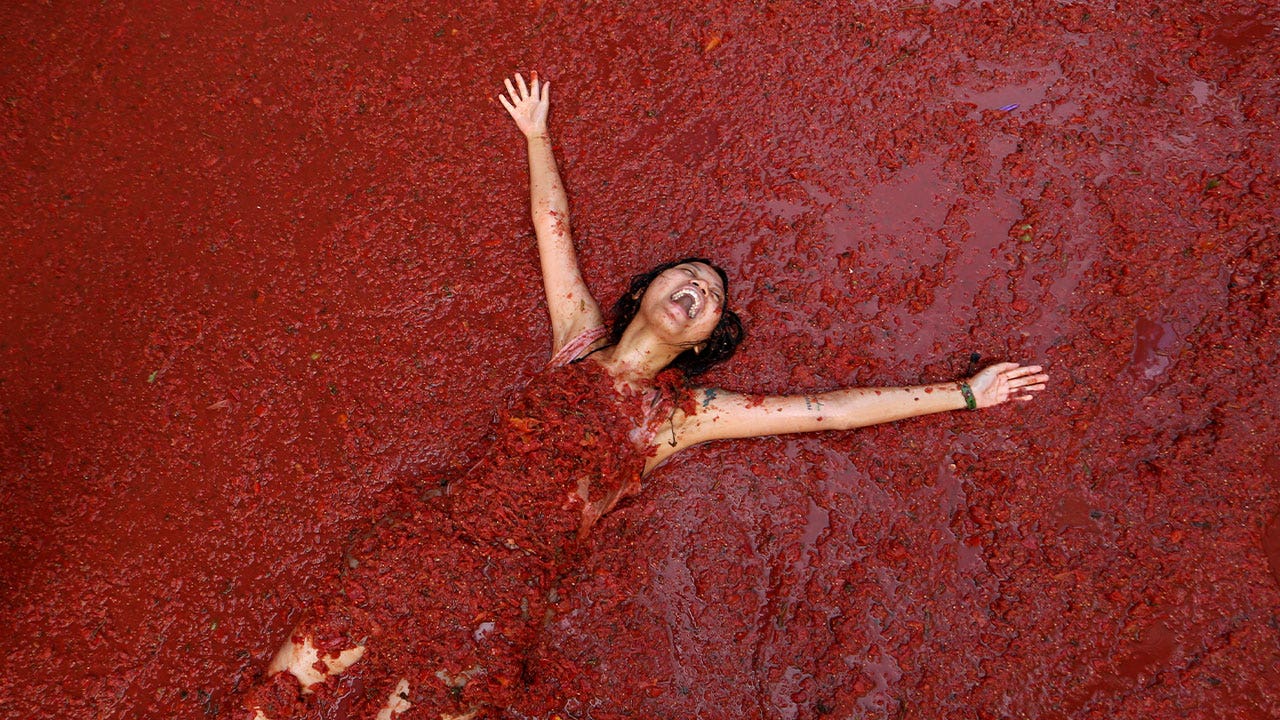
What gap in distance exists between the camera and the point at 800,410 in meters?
2.74

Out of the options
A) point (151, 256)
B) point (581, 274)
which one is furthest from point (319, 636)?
point (151, 256)

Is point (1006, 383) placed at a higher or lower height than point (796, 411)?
lower

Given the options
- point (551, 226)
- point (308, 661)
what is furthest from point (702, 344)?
point (308, 661)

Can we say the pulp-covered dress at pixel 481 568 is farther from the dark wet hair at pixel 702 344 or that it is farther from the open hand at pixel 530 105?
the open hand at pixel 530 105

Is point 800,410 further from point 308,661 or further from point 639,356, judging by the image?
point 308,661

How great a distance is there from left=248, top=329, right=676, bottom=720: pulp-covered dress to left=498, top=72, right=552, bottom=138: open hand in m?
1.32

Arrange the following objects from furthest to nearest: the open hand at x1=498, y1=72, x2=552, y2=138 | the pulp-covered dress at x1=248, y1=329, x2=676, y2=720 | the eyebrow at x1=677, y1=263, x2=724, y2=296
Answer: the open hand at x1=498, y1=72, x2=552, y2=138 → the eyebrow at x1=677, y1=263, x2=724, y2=296 → the pulp-covered dress at x1=248, y1=329, x2=676, y2=720

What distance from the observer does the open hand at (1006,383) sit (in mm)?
2902

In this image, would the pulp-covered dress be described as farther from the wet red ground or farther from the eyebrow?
the eyebrow

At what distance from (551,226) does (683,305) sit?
31.2 inches

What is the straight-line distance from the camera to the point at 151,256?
326 cm

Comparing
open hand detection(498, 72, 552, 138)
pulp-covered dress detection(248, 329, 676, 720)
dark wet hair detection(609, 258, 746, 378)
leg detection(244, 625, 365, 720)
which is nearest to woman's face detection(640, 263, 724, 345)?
dark wet hair detection(609, 258, 746, 378)

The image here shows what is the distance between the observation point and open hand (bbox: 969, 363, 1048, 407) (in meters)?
2.90

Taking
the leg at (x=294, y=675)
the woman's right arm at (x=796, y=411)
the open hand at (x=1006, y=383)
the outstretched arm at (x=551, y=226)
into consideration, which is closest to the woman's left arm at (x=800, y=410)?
the woman's right arm at (x=796, y=411)
